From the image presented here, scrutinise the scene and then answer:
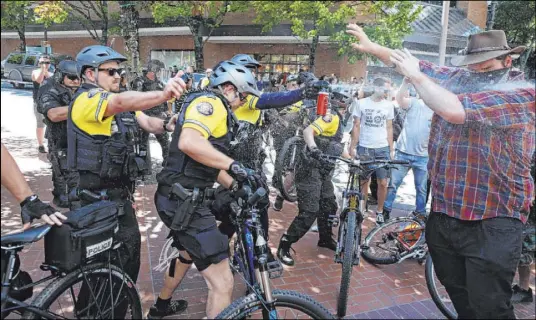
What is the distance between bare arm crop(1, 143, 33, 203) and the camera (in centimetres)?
220

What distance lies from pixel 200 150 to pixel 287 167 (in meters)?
4.14

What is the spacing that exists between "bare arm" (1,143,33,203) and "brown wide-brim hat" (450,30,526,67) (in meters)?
2.75

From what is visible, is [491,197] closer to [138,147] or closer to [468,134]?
[468,134]

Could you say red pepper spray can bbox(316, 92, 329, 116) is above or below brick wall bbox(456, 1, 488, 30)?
below

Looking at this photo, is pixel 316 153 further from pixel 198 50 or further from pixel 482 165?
pixel 198 50

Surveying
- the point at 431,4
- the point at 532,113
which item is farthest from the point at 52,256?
the point at 431,4

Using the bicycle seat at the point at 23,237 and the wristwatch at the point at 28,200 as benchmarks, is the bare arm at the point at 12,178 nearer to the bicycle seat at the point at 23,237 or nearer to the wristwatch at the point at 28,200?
the wristwatch at the point at 28,200

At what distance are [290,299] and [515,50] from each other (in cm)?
211

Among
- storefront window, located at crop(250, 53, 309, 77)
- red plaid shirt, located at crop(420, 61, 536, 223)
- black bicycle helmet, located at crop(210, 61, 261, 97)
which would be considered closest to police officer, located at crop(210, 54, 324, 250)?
black bicycle helmet, located at crop(210, 61, 261, 97)

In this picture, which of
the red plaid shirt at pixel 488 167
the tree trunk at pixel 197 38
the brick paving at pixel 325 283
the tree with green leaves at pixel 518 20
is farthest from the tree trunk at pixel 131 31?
the tree with green leaves at pixel 518 20

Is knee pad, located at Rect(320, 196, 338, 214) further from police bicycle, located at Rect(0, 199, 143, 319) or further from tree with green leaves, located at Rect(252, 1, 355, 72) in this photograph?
tree with green leaves, located at Rect(252, 1, 355, 72)

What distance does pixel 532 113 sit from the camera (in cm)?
243

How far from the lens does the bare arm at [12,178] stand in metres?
2.20

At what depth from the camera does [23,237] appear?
2.25 m
